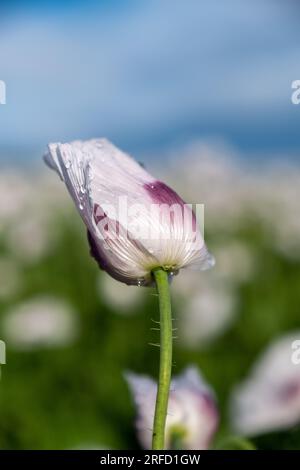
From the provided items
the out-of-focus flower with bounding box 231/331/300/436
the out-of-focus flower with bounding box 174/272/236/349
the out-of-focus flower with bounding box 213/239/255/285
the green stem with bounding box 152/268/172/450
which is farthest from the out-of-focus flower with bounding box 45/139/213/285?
the out-of-focus flower with bounding box 213/239/255/285

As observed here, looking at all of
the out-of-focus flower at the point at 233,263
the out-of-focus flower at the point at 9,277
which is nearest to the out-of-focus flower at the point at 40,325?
the out-of-focus flower at the point at 9,277

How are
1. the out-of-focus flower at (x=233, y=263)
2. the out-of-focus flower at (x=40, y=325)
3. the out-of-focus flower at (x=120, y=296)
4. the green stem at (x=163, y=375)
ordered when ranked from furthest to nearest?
the out-of-focus flower at (x=233, y=263), the out-of-focus flower at (x=120, y=296), the out-of-focus flower at (x=40, y=325), the green stem at (x=163, y=375)

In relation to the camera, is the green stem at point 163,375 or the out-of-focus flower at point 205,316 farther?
the out-of-focus flower at point 205,316

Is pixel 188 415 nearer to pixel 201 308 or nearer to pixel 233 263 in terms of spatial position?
pixel 201 308

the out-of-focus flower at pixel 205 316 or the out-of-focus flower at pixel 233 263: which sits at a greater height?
the out-of-focus flower at pixel 233 263

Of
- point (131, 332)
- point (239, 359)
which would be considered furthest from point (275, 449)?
point (131, 332)

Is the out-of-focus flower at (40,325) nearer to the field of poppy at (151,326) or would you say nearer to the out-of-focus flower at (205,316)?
the field of poppy at (151,326)
